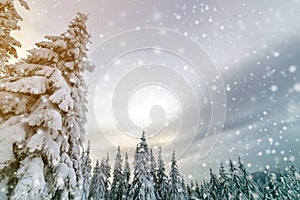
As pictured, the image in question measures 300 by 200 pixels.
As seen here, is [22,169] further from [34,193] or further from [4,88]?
[4,88]

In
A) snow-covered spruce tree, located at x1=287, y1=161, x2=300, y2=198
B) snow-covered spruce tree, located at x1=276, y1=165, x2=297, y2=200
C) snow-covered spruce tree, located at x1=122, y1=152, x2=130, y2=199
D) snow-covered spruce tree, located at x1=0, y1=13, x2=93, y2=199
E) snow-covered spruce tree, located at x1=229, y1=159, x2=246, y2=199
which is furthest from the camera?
snow-covered spruce tree, located at x1=287, y1=161, x2=300, y2=198

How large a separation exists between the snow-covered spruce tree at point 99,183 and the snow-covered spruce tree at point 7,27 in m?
40.9

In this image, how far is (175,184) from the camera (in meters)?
41.8

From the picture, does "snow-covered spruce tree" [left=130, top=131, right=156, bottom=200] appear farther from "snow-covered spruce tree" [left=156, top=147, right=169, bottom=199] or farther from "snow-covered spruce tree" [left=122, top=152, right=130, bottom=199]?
"snow-covered spruce tree" [left=122, top=152, right=130, bottom=199]

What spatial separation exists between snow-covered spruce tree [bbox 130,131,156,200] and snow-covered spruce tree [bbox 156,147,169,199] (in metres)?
Result: 9.50

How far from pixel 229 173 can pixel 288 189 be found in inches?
728

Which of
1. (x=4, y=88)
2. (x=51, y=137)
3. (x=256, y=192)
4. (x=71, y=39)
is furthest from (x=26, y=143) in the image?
(x=256, y=192)

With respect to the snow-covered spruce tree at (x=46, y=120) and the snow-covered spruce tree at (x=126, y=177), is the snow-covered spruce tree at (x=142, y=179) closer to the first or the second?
the snow-covered spruce tree at (x=126, y=177)

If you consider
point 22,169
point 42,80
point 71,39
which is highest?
point 71,39

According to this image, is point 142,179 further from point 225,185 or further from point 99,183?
point 225,185

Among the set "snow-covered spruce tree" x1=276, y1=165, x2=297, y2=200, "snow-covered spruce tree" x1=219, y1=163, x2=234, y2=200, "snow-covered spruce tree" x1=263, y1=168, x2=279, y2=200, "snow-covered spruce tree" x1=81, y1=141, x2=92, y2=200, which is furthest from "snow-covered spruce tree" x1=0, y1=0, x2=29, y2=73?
A: "snow-covered spruce tree" x1=276, y1=165, x2=297, y2=200

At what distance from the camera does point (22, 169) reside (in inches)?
310

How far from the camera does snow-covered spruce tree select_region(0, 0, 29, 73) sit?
9.84 metres

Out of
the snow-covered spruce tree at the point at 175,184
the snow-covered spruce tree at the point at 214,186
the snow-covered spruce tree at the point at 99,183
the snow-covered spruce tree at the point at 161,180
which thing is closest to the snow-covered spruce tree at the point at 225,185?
the snow-covered spruce tree at the point at 214,186
